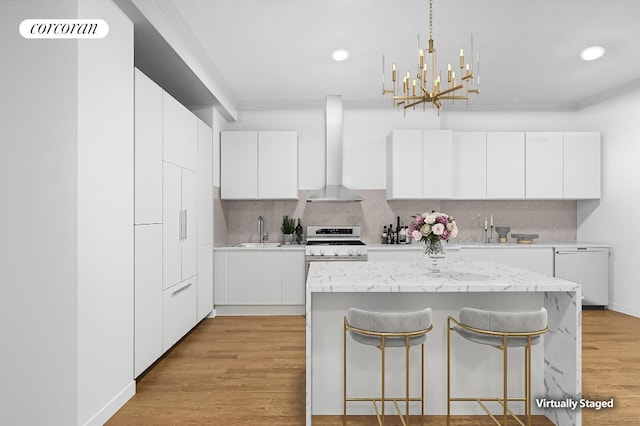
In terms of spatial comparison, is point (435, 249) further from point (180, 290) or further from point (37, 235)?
point (180, 290)

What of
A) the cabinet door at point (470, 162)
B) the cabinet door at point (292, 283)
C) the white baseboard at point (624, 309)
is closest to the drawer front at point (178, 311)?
the cabinet door at point (292, 283)

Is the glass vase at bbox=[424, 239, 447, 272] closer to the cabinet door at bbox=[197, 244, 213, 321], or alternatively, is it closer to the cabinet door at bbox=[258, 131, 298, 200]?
the cabinet door at bbox=[197, 244, 213, 321]

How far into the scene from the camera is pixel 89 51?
221 cm

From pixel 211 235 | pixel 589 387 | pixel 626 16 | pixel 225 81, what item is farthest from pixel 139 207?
pixel 626 16

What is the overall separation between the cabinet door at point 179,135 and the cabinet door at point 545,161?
14.3ft

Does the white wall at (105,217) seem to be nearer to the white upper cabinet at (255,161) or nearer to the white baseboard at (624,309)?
the white upper cabinet at (255,161)

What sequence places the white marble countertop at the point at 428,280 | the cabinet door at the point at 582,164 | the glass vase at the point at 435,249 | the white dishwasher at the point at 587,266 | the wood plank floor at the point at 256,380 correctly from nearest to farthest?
the white marble countertop at the point at 428,280 → the wood plank floor at the point at 256,380 → the glass vase at the point at 435,249 → the white dishwasher at the point at 587,266 → the cabinet door at the point at 582,164

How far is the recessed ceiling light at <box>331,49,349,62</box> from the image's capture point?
12.6 feet

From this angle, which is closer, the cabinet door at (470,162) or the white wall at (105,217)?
the white wall at (105,217)

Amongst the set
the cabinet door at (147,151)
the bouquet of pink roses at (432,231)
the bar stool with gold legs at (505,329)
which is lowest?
the bar stool with gold legs at (505,329)

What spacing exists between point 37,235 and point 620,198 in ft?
20.3

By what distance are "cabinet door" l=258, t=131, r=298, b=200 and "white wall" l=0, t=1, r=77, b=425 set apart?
10.8ft

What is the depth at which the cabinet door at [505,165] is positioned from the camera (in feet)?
17.8

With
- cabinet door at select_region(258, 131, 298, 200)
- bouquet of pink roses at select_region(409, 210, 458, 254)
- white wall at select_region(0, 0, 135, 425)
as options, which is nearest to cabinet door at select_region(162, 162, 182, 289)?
white wall at select_region(0, 0, 135, 425)
